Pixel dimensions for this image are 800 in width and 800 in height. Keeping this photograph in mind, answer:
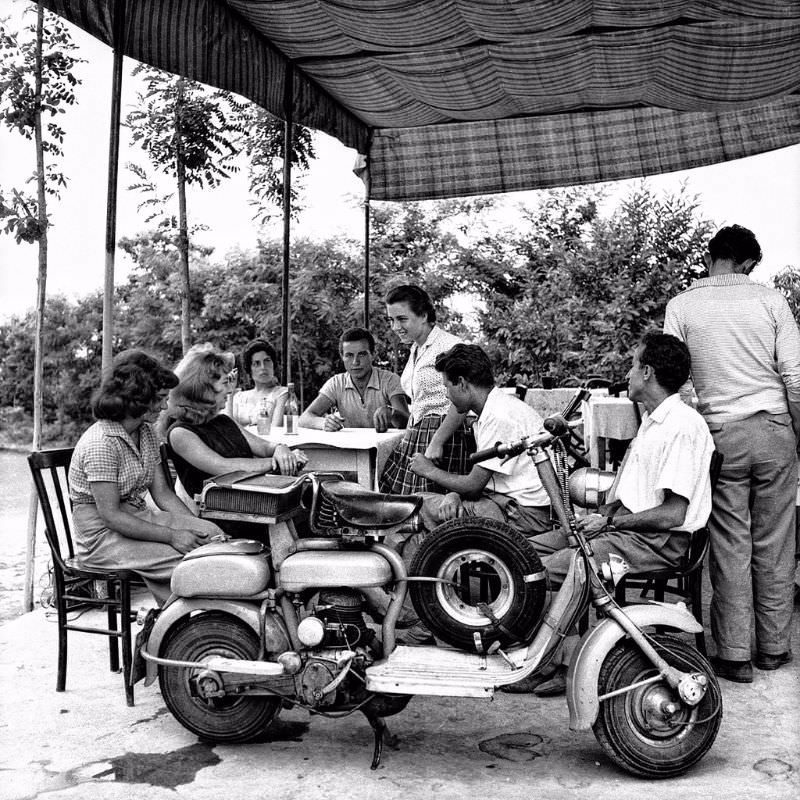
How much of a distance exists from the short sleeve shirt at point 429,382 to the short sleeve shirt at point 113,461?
154 cm

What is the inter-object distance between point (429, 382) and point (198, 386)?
149 cm

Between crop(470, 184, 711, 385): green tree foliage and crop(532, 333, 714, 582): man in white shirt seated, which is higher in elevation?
crop(470, 184, 711, 385): green tree foliage

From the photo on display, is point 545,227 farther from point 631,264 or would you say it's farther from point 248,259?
point 248,259

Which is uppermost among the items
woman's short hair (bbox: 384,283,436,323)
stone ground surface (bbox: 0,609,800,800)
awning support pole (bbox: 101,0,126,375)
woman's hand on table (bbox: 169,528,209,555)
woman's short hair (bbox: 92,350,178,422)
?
awning support pole (bbox: 101,0,126,375)

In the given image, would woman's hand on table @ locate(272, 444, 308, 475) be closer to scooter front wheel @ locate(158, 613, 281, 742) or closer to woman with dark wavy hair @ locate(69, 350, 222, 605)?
woman with dark wavy hair @ locate(69, 350, 222, 605)

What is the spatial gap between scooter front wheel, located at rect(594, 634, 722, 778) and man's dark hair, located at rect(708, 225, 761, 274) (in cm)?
187

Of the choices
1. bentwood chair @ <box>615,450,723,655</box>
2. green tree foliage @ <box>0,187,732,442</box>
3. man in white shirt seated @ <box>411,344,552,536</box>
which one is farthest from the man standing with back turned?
green tree foliage @ <box>0,187,732,442</box>

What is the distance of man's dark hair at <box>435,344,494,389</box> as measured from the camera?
389 cm

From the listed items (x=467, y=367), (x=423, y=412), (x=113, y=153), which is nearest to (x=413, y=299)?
(x=423, y=412)

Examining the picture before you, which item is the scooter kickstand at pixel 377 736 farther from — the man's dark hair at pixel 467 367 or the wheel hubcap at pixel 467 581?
the man's dark hair at pixel 467 367

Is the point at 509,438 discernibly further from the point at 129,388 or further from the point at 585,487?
the point at 129,388

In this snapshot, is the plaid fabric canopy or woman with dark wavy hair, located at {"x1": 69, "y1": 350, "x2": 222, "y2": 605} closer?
woman with dark wavy hair, located at {"x1": 69, "y1": 350, "x2": 222, "y2": 605}

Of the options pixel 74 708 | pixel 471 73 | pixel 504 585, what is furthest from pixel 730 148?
pixel 74 708

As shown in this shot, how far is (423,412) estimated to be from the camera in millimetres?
5059
